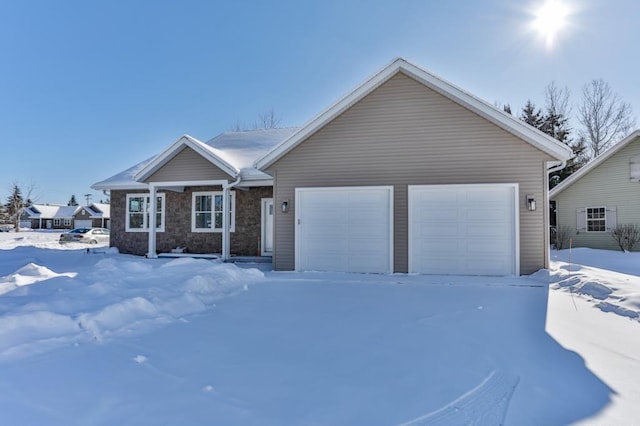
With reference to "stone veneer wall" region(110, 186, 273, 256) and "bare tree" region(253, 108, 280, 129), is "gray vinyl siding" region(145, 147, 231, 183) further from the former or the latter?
"bare tree" region(253, 108, 280, 129)

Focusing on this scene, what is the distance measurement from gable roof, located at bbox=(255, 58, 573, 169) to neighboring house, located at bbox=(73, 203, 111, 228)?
163ft

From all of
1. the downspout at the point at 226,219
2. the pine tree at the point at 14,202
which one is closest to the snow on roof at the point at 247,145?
the downspout at the point at 226,219

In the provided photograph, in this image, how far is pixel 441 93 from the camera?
9086 millimetres

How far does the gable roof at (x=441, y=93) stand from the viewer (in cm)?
834

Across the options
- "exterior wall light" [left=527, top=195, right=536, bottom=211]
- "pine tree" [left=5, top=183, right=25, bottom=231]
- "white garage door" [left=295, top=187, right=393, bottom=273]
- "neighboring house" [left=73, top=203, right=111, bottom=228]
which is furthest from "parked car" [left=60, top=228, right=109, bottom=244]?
"pine tree" [left=5, top=183, right=25, bottom=231]

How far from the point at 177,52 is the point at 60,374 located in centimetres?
1502

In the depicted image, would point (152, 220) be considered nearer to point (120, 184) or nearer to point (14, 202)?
point (120, 184)

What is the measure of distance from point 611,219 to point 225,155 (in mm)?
16325

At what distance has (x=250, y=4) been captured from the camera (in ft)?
39.9

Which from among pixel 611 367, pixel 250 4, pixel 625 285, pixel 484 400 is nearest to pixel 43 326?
pixel 484 400

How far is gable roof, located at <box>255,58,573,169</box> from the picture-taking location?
8.34 meters

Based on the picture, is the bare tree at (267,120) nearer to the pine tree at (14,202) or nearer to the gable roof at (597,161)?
the gable roof at (597,161)

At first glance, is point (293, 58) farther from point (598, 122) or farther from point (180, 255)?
point (598, 122)

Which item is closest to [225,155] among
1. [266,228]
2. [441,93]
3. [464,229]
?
[266,228]
